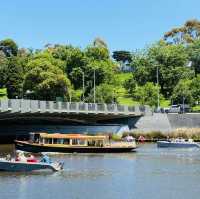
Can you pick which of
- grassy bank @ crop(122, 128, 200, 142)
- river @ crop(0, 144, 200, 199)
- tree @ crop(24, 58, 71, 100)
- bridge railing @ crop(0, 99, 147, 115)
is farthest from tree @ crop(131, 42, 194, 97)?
river @ crop(0, 144, 200, 199)

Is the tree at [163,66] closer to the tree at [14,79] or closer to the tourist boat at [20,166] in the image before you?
the tree at [14,79]

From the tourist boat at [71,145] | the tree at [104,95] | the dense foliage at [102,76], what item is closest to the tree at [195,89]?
the dense foliage at [102,76]

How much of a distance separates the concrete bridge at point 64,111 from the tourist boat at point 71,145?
6603 mm

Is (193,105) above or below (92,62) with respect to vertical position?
below


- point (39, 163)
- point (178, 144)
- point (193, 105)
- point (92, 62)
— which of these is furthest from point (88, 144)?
point (92, 62)

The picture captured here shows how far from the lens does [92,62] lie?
17850cm

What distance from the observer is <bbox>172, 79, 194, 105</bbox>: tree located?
152500mm

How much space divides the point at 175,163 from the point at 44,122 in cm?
4667

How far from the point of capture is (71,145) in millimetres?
97062

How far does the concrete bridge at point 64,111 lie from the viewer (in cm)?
10320

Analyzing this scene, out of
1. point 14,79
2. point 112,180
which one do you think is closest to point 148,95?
point 14,79

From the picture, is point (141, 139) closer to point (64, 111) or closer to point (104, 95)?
point (64, 111)

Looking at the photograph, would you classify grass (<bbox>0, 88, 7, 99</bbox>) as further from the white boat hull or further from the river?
the river

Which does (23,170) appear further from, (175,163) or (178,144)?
(178,144)
